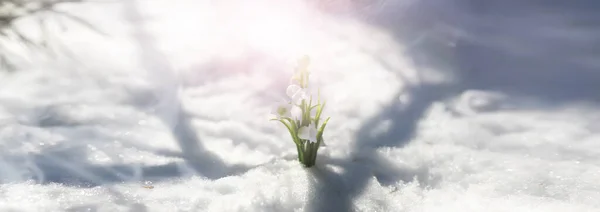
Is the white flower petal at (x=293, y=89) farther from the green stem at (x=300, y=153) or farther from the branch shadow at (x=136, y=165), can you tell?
the branch shadow at (x=136, y=165)

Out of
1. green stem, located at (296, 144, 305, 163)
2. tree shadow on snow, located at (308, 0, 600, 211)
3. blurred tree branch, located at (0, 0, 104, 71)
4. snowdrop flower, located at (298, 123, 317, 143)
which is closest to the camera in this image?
snowdrop flower, located at (298, 123, 317, 143)

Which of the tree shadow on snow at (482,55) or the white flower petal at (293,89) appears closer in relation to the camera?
the white flower petal at (293,89)

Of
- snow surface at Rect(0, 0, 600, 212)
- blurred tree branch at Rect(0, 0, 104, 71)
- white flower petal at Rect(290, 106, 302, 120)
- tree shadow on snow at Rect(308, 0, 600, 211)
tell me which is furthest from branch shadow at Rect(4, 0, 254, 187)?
blurred tree branch at Rect(0, 0, 104, 71)

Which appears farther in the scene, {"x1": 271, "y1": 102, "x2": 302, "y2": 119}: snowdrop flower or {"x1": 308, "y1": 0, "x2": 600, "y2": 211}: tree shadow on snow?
{"x1": 308, "y1": 0, "x2": 600, "y2": 211}: tree shadow on snow

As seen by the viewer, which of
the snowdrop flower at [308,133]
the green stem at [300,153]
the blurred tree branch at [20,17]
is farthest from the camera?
the blurred tree branch at [20,17]

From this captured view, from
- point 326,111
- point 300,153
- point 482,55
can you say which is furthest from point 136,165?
point 482,55

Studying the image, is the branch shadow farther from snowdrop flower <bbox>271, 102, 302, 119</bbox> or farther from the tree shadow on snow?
the tree shadow on snow

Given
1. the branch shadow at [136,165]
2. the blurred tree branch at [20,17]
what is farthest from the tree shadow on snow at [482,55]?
the blurred tree branch at [20,17]

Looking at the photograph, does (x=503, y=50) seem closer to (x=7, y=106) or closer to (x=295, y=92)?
(x=295, y=92)
